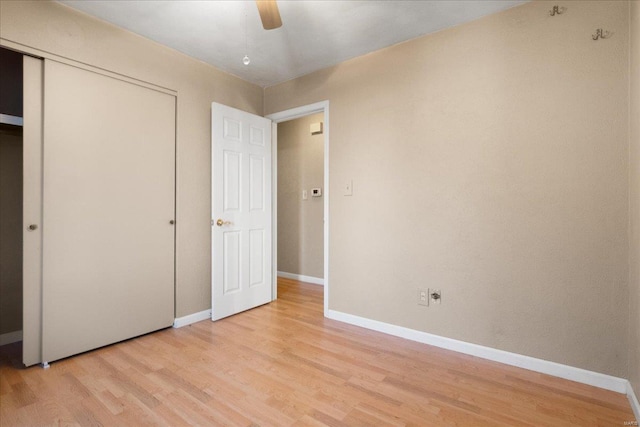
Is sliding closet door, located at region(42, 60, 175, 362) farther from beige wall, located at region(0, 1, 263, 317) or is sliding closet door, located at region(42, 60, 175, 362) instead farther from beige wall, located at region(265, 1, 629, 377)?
beige wall, located at region(265, 1, 629, 377)

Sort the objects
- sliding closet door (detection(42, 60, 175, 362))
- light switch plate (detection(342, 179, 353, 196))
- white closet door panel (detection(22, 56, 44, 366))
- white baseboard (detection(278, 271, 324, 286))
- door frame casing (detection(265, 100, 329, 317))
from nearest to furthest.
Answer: white closet door panel (detection(22, 56, 44, 366))
sliding closet door (detection(42, 60, 175, 362))
light switch plate (detection(342, 179, 353, 196))
door frame casing (detection(265, 100, 329, 317))
white baseboard (detection(278, 271, 324, 286))

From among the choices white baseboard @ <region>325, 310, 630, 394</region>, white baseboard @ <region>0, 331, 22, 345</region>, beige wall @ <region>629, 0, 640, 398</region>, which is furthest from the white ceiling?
white baseboard @ <region>0, 331, 22, 345</region>

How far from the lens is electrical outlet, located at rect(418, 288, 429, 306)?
2.45 meters

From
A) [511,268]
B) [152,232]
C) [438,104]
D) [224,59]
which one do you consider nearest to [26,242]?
[152,232]

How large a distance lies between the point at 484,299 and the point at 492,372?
477 mm

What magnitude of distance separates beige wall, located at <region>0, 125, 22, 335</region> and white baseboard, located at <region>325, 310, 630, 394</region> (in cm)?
280

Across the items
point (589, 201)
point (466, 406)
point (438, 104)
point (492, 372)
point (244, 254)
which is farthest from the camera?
point (244, 254)

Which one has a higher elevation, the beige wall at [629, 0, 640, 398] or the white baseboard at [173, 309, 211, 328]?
the beige wall at [629, 0, 640, 398]

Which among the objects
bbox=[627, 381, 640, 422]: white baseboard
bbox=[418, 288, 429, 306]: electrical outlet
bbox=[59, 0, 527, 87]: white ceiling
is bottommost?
bbox=[627, 381, 640, 422]: white baseboard

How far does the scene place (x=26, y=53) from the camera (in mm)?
1972

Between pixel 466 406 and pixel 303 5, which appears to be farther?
pixel 303 5

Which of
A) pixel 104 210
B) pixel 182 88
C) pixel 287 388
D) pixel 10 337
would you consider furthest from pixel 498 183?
pixel 10 337

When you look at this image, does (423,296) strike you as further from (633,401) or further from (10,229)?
(10,229)

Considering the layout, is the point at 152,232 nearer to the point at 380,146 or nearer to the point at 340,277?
the point at 340,277
